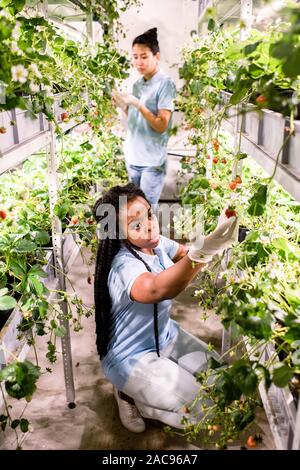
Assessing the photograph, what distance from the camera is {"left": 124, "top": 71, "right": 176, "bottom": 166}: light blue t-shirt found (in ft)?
9.88

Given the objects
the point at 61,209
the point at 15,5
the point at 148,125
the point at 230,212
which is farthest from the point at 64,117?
the point at 148,125

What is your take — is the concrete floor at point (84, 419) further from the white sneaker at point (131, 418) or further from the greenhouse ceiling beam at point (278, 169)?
the greenhouse ceiling beam at point (278, 169)

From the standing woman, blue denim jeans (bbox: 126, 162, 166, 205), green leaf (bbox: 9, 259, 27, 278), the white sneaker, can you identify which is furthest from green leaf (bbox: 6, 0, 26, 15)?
blue denim jeans (bbox: 126, 162, 166, 205)

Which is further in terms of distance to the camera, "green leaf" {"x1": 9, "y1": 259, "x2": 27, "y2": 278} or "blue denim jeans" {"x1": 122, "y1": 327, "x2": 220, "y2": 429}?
"blue denim jeans" {"x1": 122, "y1": 327, "x2": 220, "y2": 429}

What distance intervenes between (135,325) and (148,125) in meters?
1.73

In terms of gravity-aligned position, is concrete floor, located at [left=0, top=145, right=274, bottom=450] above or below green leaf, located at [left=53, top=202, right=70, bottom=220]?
below

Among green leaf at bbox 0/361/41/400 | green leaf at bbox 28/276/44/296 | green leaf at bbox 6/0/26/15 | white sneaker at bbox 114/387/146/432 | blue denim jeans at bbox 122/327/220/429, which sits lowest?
white sneaker at bbox 114/387/146/432

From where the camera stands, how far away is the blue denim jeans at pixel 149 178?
10.5 ft

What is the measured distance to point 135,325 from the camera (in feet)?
5.86

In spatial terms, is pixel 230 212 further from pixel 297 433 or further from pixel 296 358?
pixel 297 433

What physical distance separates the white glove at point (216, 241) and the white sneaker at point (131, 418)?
0.87m

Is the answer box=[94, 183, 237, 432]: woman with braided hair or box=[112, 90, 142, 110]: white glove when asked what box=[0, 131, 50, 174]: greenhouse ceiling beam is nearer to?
box=[94, 183, 237, 432]: woman with braided hair

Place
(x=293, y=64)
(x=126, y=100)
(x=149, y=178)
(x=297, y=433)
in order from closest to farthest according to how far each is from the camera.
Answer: (x=293, y=64)
(x=297, y=433)
(x=126, y=100)
(x=149, y=178)
